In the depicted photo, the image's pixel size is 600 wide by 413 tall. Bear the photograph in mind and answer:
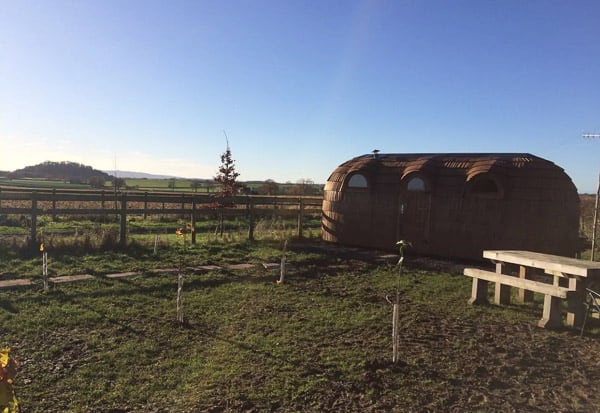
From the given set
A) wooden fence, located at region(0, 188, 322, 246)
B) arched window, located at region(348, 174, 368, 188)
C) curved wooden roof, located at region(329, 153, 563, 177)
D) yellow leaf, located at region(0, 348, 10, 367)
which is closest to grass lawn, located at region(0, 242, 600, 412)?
yellow leaf, located at region(0, 348, 10, 367)

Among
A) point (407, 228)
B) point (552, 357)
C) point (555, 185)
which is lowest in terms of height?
point (552, 357)

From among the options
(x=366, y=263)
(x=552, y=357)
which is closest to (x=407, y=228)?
(x=366, y=263)

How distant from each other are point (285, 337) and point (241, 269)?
4394 millimetres

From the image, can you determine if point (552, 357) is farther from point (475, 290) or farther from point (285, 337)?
point (285, 337)

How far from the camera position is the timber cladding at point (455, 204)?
11406mm

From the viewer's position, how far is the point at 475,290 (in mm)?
7723

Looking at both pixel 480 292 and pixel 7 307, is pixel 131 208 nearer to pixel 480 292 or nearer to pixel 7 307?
pixel 7 307

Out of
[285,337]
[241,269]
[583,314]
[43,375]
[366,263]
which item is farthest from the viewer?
[366,263]

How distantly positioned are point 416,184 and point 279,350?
899 cm

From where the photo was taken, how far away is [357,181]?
14336mm

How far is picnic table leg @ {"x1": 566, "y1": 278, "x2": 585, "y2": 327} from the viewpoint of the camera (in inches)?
252

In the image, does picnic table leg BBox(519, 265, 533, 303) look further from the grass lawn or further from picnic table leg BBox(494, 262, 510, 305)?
picnic table leg BBox(494, 262, 510, 305)

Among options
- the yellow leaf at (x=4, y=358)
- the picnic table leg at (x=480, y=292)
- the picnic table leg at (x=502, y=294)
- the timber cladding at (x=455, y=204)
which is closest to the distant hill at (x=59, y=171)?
the timber cladding at (x=455, y=204)

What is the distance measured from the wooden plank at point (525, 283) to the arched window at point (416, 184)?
5.35m
